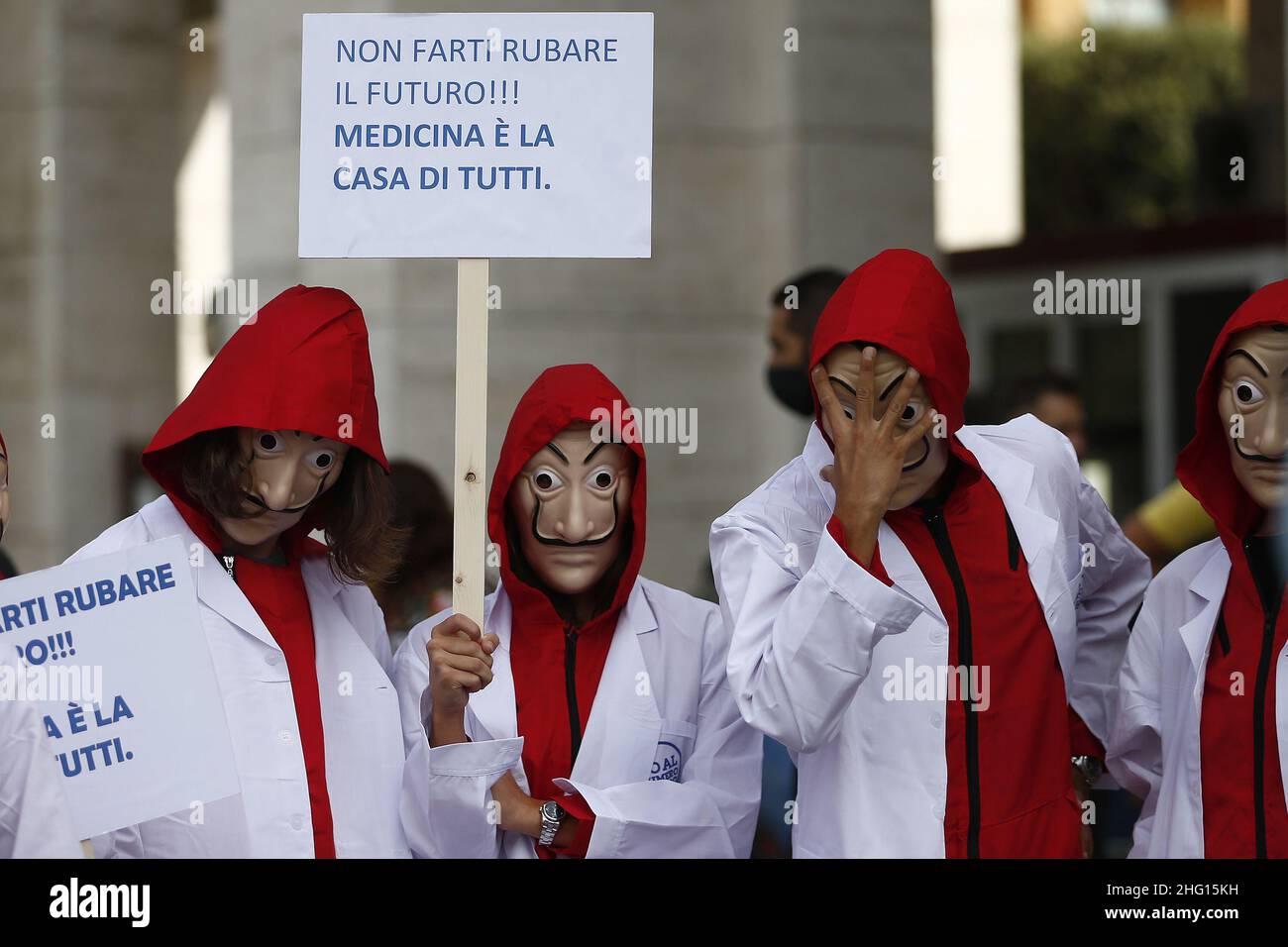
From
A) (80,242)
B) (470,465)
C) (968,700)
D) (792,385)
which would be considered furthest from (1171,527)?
(80,242)

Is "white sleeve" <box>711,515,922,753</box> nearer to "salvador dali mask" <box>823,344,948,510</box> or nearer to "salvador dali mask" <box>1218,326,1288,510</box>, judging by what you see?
"salvador dali mask" <box>823,344,948,510</box>

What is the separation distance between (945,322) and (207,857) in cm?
161

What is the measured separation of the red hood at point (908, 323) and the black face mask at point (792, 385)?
1658mm

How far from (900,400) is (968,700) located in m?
0.57

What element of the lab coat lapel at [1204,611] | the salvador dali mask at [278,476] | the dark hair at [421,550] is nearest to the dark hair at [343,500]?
the salvador dali mask at [278,476]

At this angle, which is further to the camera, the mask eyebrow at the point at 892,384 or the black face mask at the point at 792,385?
the black face mask at the point at 792,385

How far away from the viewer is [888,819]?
10.3 feet

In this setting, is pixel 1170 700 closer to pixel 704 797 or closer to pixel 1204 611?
pixel 1204 611

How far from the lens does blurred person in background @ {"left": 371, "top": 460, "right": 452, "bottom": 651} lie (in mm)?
4762

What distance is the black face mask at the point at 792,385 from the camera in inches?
194

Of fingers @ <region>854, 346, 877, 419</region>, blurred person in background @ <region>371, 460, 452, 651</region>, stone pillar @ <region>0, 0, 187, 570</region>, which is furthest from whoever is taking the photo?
stone pillar @ <region>0, 0, 187, 570</region>

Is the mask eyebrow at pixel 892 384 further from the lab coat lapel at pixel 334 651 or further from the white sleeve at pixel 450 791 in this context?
the lab coat lapel at pixel 334 651

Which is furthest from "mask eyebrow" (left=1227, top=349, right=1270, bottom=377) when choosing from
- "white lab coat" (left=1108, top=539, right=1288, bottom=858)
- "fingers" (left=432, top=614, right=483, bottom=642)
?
"fingers" (left=432, top=614, right=483, bottom=642)

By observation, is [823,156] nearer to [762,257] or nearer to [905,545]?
[762,257]
